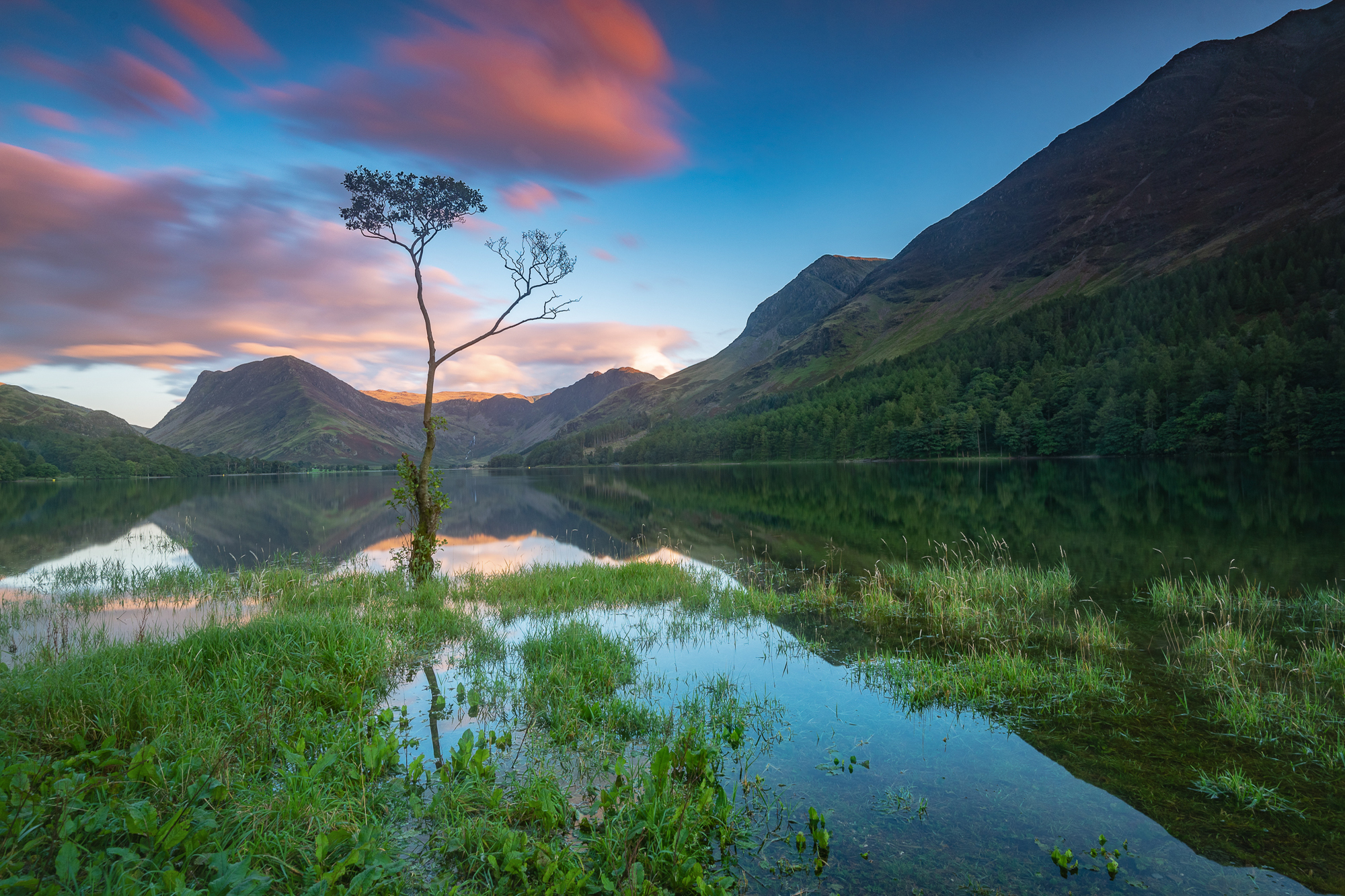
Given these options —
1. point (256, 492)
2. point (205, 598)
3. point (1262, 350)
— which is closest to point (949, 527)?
point (205, 598)

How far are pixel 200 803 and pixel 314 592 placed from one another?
561 inches

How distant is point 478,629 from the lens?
14.6 metres

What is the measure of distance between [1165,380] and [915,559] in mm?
135133

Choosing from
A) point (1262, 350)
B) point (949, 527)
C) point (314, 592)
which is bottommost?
point (949, 527)

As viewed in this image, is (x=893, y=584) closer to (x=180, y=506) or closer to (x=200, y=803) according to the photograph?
(x=200, y=803)

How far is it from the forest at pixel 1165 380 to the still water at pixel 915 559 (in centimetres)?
4473

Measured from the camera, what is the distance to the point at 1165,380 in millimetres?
121750

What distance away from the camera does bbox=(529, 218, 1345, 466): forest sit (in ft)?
333

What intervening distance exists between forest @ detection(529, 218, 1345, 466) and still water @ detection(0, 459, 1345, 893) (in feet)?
147

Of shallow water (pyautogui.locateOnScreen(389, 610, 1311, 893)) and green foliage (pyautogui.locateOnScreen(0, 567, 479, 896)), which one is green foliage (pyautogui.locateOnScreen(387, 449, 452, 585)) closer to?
green foliage (pyautogui.locateOnScreen(0, 567, 479, 896))

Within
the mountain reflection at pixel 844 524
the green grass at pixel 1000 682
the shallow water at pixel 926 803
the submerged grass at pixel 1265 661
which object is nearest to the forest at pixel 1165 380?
the mountain reflection at pixel 844 524

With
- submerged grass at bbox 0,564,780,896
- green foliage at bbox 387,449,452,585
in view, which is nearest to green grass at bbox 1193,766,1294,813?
submerged grass at bbox 0,564,780,896

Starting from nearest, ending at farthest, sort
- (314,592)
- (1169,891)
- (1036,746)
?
(1169,891), (1036,746), (314,592)

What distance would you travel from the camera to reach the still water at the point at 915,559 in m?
6.30
